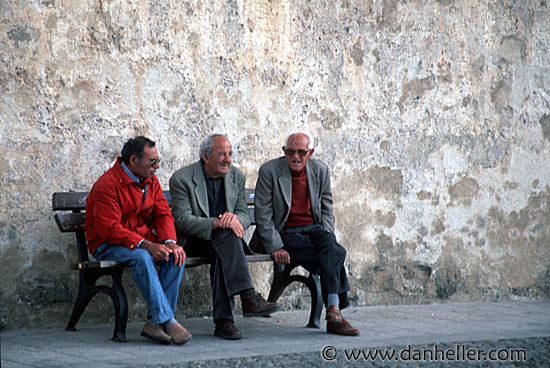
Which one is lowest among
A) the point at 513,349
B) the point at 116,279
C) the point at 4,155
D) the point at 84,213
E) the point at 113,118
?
the point at 513,349

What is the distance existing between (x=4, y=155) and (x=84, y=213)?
0.66 metres

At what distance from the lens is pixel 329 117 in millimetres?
6520

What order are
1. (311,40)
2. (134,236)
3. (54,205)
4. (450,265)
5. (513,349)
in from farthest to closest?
(450,265) < (311,40) < (54,205) < (134,236) < (513,349)

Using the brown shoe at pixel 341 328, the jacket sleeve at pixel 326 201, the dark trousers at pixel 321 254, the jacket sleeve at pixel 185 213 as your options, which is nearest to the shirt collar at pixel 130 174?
the jacket sleeve at pixel 185 213

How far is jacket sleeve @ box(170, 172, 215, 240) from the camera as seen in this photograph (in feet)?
16.7

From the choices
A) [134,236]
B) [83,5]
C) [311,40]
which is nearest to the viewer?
[134,236]

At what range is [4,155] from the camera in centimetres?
520

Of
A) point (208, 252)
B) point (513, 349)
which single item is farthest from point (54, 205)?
point (513, 349)

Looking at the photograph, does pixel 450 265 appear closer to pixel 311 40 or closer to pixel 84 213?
pixel 311 40

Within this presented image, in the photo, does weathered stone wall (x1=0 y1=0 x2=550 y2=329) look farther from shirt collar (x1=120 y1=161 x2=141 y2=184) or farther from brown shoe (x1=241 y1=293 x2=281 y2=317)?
brown shoe (x1=241 y1=293 x2=281 y2=317)

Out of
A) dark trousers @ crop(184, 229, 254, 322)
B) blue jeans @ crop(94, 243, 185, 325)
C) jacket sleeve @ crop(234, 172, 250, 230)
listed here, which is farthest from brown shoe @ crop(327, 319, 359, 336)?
blue jeans @ crop(94, 243, 185, 325)

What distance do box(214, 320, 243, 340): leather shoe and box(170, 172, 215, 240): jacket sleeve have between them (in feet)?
1.87

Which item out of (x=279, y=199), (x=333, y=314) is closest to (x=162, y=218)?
→ (x=279, y=199)

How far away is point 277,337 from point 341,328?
16.6 inches
